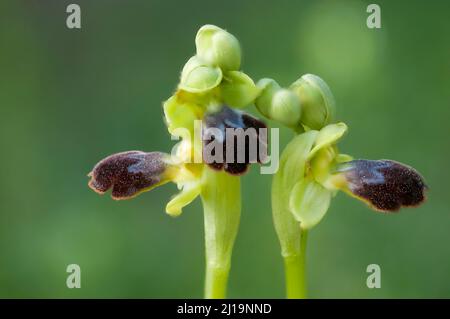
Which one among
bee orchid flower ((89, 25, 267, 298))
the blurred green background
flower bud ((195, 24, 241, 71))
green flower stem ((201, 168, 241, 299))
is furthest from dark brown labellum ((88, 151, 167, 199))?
the blurred green background

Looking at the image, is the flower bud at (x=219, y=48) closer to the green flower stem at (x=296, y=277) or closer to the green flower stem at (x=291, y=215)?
the green flower stem at (x=291, y=215)

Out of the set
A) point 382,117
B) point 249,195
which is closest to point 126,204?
point 249,195

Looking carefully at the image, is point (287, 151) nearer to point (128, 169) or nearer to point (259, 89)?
point (259, 89)

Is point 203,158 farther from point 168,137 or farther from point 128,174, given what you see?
point 168,137

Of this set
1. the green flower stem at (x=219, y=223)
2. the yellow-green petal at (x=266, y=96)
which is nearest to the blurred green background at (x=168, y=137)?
the green flower stem at (x=219, y=223)

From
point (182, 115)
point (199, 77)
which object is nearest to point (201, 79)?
point (199, 77)

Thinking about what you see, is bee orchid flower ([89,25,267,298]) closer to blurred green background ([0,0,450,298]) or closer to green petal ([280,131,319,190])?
green petal ([280,131,319,190])
